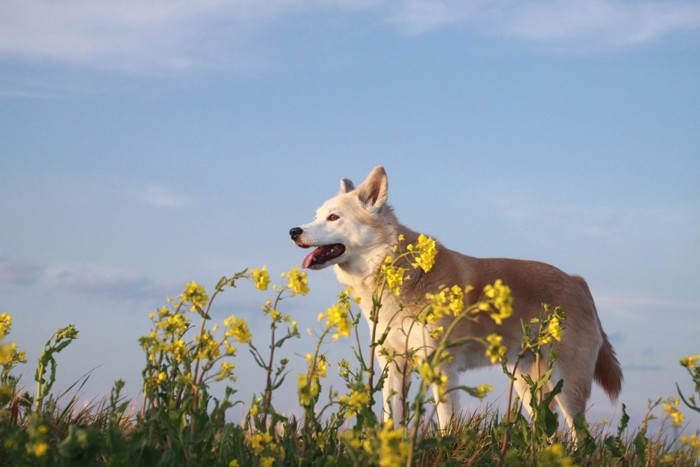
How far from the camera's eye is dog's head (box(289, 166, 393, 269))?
23.2 feet

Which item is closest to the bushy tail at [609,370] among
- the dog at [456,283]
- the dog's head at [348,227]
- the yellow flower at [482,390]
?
the dog at [456,283]

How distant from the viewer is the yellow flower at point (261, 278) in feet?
9.87

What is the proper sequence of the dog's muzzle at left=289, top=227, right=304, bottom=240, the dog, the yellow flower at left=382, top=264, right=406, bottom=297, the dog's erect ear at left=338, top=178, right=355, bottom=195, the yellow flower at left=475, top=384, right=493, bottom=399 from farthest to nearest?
the dog's erect ear at left=338, top=178, right=355, bottom=195 → the dog's muzzle at left=289, top=227, right=304, bottom=240 → the dog → the yellow flower at left=382, top=264, right=406, bottom=297 → the yellow flower at left=475, top=384, right=493, bottom=399

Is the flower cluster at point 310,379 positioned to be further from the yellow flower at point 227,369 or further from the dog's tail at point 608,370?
the dog's tail at point 608,370

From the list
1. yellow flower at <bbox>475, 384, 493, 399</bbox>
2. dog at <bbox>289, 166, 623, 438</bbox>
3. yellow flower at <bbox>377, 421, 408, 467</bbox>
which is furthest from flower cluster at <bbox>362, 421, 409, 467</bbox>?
dog at <bbox>289, 166, 623, 438</bbox>

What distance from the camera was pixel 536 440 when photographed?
430cm

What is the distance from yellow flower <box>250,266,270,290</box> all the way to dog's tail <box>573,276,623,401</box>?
211 inches

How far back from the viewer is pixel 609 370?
7.73 m

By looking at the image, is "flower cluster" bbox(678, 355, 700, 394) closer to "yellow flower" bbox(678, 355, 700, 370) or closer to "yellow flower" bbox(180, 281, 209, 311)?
"yellow flower" bbox(678, 355, 700, 370)

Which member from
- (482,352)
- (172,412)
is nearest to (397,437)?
(172,412)

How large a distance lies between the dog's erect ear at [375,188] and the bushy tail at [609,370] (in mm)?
2765

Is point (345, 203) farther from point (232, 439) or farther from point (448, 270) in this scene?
point (232, 439)

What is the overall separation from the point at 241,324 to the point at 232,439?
3.88 feet

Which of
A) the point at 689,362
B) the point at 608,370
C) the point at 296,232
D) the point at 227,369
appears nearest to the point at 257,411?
the point at 227,369
